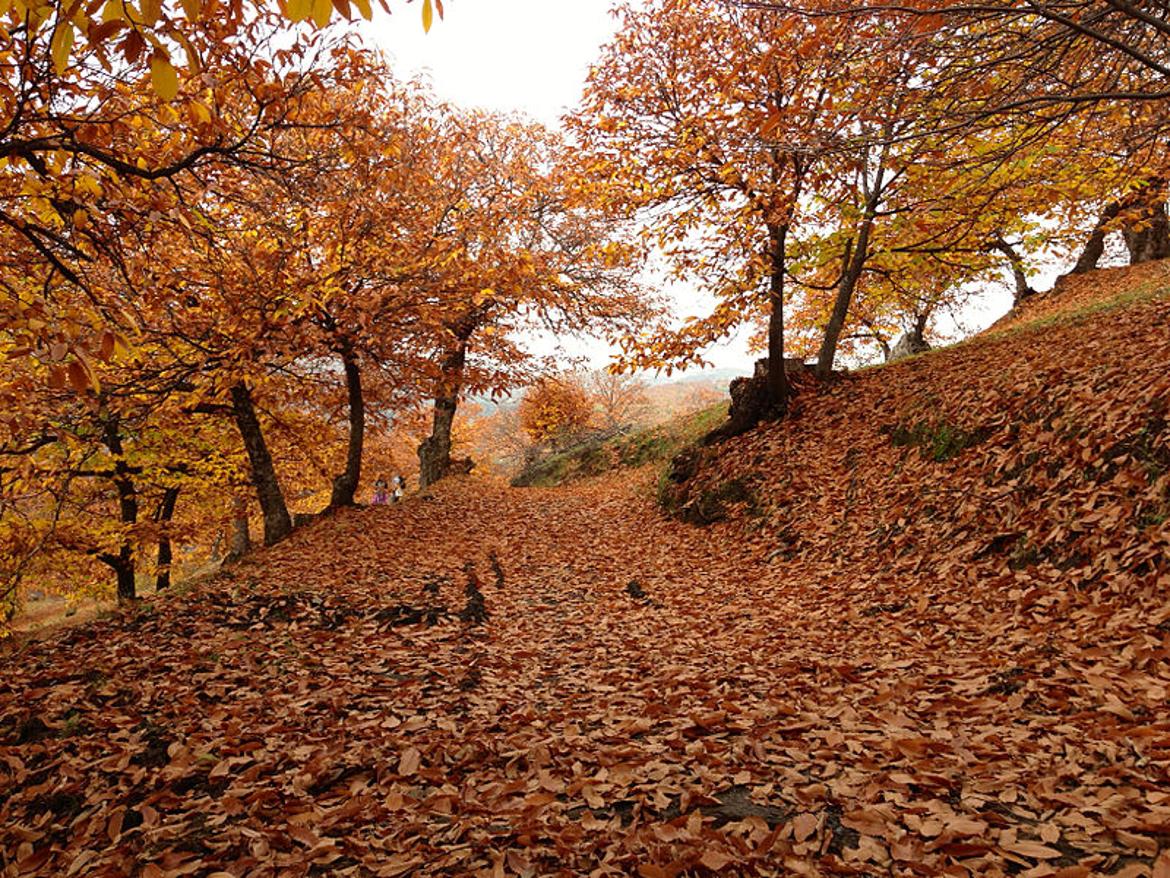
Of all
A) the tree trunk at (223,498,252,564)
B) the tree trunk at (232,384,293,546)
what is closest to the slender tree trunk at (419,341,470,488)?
the tree trunk at (223,498,252,564)

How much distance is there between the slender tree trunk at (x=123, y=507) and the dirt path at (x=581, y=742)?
20.7ft

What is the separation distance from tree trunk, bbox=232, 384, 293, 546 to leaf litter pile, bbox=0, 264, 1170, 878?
258 cm

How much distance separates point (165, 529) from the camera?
1244 cm

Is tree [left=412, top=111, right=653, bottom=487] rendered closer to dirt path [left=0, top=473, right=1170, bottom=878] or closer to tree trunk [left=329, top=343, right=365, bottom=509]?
tree trunk [left=329, top=343, right=365, bottom=509]

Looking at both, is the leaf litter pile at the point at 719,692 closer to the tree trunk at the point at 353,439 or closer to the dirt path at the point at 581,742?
the dirt path at the point at 581,742

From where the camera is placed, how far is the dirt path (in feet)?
9.24

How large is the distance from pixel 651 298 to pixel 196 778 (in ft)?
56.1

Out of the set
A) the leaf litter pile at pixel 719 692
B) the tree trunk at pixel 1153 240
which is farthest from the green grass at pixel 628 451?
the tree trunk at pixel 1153 240

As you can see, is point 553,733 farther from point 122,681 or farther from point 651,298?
point 651,298

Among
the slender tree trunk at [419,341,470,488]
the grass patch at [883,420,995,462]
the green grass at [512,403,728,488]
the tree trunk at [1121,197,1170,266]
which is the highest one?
the tree trunk at [1121,197,1170,266]

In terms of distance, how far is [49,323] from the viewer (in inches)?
105

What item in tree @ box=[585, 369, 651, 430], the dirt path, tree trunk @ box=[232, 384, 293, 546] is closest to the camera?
the dirt path

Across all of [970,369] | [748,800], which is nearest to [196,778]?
[748,800]

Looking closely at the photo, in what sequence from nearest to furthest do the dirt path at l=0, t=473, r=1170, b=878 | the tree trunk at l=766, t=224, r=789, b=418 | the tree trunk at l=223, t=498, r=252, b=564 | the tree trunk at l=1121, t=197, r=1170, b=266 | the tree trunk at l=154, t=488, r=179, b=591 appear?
1. the dirt path at l=0, t=473, r=1170, b=878
2. the tree trunk at l=766, t=224, r=789, b=418
3. the tree trunk at l=154, t=488, r=179, b=591
4. the tree trunk at l=1121, t=197, r=1170, b=266
5. the tree trunk at l=223, t=498, r=252, b=564
